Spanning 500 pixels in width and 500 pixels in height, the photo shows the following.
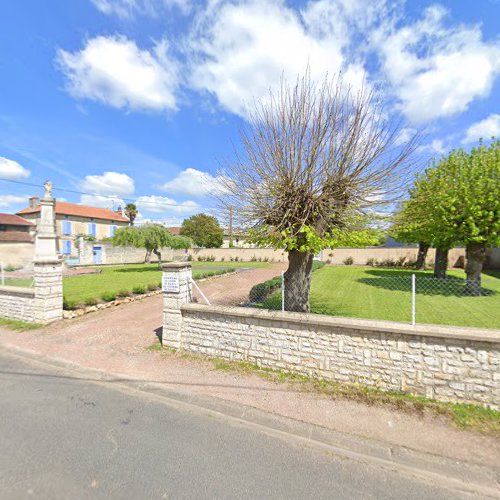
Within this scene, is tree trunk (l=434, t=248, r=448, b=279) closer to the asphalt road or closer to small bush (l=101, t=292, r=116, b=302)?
the asphalt road

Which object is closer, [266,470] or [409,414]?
[266,470]

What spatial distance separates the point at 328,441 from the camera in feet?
10.1

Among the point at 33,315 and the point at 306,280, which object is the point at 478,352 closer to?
the point at 306,280

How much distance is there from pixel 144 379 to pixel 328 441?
3172mm

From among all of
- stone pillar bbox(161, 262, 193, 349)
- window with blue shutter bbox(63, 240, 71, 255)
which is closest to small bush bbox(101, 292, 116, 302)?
stone pillar bbox(161, 262, 193, 349)

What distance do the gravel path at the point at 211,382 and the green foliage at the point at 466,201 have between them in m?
6.16

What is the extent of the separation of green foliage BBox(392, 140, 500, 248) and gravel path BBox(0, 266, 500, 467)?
6.16m

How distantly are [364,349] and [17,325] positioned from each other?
9.18 metres

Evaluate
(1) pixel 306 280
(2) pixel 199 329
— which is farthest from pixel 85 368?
(1) pixel 306 280

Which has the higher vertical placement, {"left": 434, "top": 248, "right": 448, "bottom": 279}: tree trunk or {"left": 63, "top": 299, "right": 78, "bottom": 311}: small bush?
{"left": 434, "top": 248, "right": 448, "bottom": 279}: tree trunk

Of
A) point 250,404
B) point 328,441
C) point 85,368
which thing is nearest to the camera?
point 328,441

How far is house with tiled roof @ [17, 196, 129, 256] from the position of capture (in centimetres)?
3853

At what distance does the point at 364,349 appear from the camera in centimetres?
414

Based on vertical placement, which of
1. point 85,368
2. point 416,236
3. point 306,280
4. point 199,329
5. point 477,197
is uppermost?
point 477,197
